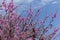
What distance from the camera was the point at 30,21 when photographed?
4961mm

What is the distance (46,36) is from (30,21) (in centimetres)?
44

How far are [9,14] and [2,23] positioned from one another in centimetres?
19

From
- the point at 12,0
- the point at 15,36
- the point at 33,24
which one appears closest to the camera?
the point at 15,36

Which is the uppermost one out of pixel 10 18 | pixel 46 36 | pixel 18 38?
pixel 10 18

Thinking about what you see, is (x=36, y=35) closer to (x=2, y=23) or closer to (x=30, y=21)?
(x=30, y=21)

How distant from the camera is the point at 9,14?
4211 mm

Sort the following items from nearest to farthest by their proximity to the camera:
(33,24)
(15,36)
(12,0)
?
(15,36) < (12,0) < (33,24)

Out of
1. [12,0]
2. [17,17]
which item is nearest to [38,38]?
[17,17]

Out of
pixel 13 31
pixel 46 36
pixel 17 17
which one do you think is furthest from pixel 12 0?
pixel 46 36

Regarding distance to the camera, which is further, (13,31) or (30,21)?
(30,21)

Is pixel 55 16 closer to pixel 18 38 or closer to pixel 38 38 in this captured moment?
pixel 38 38

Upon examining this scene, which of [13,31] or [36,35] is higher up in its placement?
[13,31]

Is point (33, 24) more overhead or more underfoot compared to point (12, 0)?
more underfoot

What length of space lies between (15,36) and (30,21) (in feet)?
3.15
